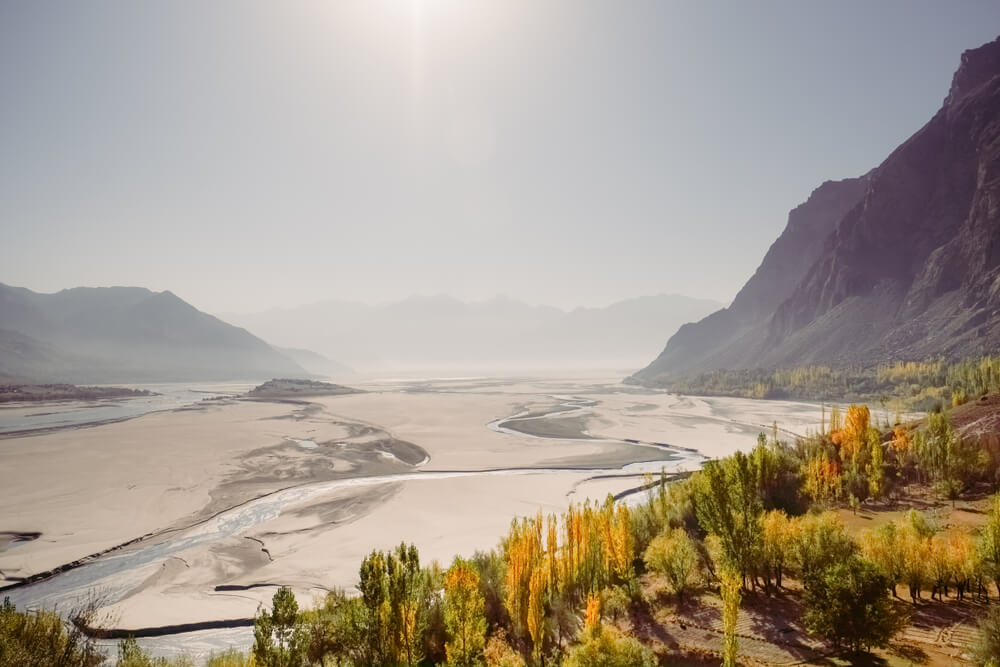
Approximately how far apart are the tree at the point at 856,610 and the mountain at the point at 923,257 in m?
127

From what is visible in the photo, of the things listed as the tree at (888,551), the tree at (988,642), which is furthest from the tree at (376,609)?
the tree at (888,551)

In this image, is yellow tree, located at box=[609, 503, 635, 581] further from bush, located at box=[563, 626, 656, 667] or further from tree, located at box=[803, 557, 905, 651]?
bush, located at box=[563, 626, 656, 667]

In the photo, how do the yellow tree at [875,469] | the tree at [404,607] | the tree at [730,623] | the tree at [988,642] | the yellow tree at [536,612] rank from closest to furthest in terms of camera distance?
the tree at [988,642], the tree at [730,623], the tree at [404,607], the yellow tree at [536,612], the yellow tree at [875,469]

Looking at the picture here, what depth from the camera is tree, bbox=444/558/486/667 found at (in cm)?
1711

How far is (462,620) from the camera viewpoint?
1716cm

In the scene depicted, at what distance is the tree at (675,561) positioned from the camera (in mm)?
22578

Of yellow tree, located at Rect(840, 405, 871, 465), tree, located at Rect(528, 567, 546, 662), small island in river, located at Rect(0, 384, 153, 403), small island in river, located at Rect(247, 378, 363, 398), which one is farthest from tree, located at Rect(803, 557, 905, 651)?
small island in river, located at Rect(0, 384, 153, 403)

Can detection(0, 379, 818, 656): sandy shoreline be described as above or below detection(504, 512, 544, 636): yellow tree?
below

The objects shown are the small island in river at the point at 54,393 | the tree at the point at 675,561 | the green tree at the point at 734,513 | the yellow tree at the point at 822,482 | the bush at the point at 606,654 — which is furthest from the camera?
the small island in river at the point at 54,393

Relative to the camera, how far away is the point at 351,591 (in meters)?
25.6

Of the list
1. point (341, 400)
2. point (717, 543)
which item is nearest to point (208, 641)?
point (717, 543)

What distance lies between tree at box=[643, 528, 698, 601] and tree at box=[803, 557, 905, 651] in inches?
233

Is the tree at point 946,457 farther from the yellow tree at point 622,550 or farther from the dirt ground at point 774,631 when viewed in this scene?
the yellow tree at point 622,550

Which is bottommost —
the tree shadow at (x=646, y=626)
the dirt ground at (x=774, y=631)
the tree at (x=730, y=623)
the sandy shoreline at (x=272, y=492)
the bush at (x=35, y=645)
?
the sandy shoreline at (x=272, y=492)
